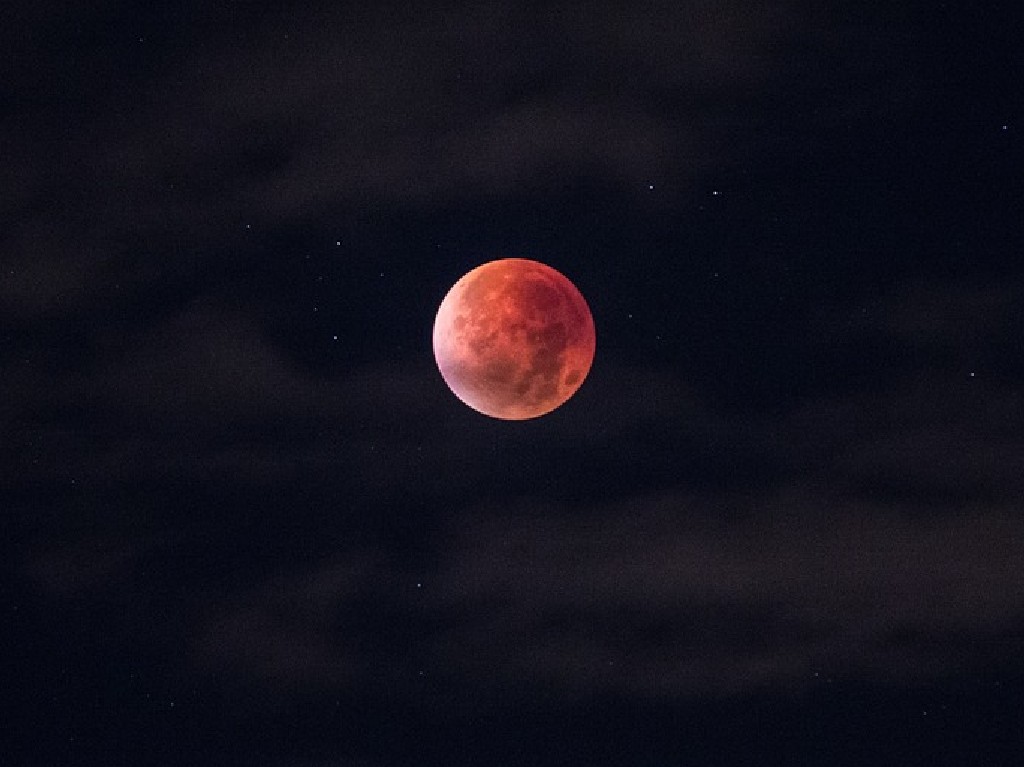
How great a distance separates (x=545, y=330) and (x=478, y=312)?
3.85 feet

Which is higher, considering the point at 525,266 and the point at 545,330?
the point at 525,266

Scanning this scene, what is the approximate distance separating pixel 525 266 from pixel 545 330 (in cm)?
156

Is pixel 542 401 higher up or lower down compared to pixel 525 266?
lower down

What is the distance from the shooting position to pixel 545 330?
70.3 ft

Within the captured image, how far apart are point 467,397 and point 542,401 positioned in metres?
1.30

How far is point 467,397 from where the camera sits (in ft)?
72.9

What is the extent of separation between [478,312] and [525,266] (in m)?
1.43

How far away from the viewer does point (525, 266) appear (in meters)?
22.4

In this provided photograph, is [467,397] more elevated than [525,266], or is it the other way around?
[525,266]

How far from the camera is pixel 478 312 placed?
21609 millimetres

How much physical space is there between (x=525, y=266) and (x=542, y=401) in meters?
2.39

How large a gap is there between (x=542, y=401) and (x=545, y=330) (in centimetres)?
137

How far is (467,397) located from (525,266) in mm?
2500

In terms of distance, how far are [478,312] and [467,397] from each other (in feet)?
5.18
